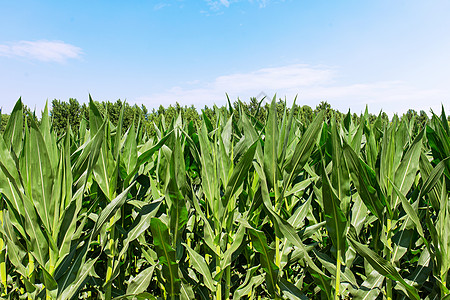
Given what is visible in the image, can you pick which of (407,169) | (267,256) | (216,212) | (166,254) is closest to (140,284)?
(166,254)

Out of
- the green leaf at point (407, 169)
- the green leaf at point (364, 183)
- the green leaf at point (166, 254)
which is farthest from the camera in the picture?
the green leaf at point (407, 169)

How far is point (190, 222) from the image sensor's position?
1951 millimetres

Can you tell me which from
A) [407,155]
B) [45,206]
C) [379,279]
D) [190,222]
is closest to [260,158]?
[190,222]

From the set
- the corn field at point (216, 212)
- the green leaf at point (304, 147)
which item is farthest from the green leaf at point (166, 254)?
the green leaf at point (304, 147)

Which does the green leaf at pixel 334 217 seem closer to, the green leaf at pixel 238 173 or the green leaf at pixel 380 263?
the green leaf at pixel 380 263

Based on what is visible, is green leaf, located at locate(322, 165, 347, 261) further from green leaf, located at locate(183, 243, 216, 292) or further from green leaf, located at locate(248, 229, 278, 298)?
green leaf, located at locate(183, 243, 216, 292)

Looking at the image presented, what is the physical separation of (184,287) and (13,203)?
944mm

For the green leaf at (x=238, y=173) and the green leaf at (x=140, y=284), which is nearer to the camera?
the green leaf at (x=238, y=173)

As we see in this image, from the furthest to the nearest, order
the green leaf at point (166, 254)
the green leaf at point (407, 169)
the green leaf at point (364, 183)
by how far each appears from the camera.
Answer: the green leaf at point (407, 169), the green leaf at point (364, 183), the green leaf at point (166, 254)

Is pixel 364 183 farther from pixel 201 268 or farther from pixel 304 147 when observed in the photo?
pixel 201 268

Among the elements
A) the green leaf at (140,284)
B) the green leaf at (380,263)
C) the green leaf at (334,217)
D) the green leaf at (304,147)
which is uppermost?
the green leaf at (304,147)

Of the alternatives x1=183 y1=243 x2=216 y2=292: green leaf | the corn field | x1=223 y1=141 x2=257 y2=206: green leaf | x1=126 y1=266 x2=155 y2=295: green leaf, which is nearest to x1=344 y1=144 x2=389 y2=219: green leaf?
the corn field

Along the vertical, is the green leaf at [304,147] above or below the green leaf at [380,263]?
above

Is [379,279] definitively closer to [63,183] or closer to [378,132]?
[378,132]
